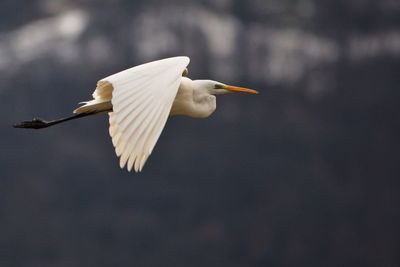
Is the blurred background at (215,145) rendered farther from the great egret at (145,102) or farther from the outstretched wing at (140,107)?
the outstretched wing at (140,107)

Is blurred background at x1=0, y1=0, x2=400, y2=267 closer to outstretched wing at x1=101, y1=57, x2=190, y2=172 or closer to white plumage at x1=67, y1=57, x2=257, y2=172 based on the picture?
white plumage at x1=67, y1=57, x2=257, y2=172

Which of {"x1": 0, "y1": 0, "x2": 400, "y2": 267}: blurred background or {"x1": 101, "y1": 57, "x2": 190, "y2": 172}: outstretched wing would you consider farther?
→ {"x1": 0, "y1": 0, "x2": 400, "y2": 267}: blurred background

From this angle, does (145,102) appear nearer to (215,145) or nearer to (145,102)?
(145,102)

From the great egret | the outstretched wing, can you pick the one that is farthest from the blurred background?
the outstretched wing

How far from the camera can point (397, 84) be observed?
95.8 feet

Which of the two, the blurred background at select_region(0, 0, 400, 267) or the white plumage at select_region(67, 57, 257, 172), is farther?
the blurred background at select_region(0, 0, 400, 267)

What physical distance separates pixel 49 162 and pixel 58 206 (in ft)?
3.24

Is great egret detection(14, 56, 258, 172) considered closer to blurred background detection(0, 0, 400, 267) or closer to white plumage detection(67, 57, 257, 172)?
white plumage detection(67, 57, 257, 172)

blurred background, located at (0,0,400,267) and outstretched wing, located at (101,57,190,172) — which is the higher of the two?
outstretched wing, located at (101,57,190,172)

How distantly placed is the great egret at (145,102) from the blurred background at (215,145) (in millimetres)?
16071

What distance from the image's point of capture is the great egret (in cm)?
664

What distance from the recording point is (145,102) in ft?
22.4

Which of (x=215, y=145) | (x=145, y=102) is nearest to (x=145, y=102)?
(x=145, y=102)

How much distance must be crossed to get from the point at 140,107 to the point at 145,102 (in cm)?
6
